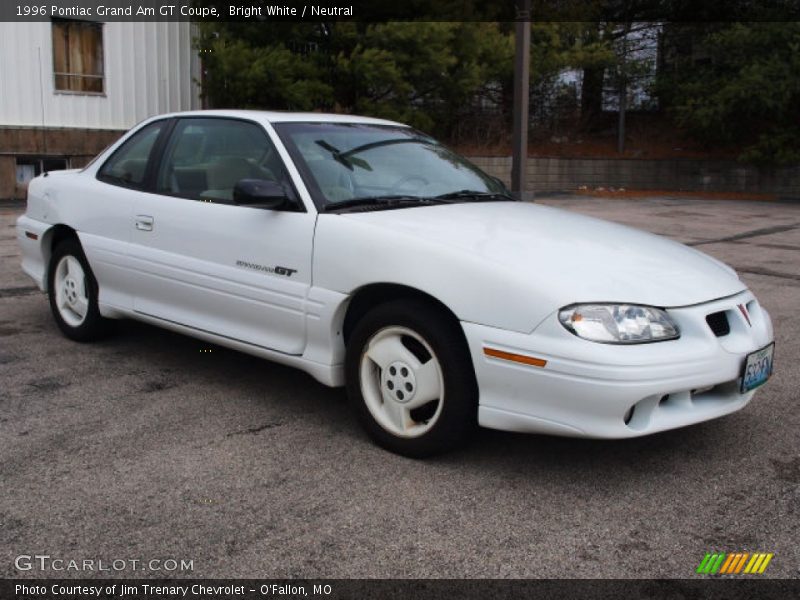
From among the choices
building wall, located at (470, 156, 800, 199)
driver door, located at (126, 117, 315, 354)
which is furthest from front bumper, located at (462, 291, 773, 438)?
building wall, located at (470, 156, 800, 199)

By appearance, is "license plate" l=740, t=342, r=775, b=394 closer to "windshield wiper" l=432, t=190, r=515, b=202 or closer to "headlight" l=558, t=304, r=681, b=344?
"headlight" l=558, t=304, r=681, b=344

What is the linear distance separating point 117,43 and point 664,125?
14209 millimetres

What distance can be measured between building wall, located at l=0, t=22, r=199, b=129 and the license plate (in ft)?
49.7

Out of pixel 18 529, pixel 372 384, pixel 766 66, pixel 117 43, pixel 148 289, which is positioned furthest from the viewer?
pixel 766 66

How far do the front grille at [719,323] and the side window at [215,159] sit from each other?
6.90 ft

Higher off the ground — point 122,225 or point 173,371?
point 122,225

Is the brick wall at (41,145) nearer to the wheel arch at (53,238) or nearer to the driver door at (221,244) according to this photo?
the wheel arch at (53,238)

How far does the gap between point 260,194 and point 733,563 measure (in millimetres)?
2559

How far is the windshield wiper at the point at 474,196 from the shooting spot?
4711mm

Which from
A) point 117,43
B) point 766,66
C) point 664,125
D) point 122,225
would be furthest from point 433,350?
point 664,125

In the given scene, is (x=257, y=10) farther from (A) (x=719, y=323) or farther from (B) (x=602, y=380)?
(B) (x=602, y=380)

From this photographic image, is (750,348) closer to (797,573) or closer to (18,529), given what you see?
(797,573)

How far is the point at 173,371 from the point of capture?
5.23m

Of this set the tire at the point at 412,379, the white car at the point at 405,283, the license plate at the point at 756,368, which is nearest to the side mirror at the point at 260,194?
the white car at the point at 405,283
